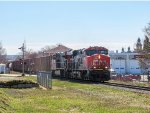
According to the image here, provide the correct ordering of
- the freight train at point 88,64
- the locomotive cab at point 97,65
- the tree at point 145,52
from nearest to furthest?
1. the locomotive cab at point 97,65
2. the freight train at point 88,64
3. the tree at point 145,52

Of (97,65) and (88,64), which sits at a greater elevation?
(88,64)

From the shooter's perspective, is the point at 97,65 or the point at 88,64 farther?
the point at 97,65

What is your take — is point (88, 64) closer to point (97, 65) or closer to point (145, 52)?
point (97, 65)

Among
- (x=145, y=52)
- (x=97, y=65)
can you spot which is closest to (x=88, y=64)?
(x=97, y=65)

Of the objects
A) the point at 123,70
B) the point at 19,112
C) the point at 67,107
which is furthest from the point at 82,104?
the point at 123,70

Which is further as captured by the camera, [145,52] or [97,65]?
[145,52]

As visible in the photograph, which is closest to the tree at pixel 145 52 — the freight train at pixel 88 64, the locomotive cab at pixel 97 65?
the freight train at pixel 88 64

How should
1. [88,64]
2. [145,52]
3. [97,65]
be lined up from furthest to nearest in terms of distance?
[145,52]
[97,65]
[88,64]

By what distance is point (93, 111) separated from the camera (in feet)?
59.7

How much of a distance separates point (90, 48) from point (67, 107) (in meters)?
28.9

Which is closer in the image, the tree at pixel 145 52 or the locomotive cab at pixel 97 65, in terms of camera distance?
the locomotive cab at pixel 97 65

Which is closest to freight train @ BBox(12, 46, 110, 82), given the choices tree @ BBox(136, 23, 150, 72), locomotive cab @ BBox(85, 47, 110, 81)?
locomotive cab @ BBox(85, 47, 110, 81)

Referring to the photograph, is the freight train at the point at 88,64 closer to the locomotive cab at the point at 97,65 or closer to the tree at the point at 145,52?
the locomotive cab at the point at 97,65

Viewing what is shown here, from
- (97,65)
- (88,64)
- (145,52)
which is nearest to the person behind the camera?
(88,64)
